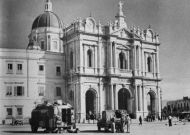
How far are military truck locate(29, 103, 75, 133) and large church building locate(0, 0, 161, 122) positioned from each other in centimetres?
1165

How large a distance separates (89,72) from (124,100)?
5.52 metres

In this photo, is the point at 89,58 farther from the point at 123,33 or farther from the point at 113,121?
the point at 113,121

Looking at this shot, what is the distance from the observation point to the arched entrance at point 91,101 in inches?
1337

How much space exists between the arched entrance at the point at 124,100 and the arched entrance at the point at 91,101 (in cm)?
283

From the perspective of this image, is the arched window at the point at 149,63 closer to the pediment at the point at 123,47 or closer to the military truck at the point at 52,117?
the pediment at the point at 123,47

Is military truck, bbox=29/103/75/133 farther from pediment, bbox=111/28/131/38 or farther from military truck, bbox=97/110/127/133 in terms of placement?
pediment, bbox=111/28/131/38

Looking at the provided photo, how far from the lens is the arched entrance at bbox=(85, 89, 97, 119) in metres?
34.0

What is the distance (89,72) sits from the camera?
109ft

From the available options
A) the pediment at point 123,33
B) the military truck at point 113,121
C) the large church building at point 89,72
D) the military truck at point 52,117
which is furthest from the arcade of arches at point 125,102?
the military truck at point 52,117

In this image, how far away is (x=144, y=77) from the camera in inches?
1451

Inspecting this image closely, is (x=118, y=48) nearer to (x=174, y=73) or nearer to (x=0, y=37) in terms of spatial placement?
(x=174, y=73)

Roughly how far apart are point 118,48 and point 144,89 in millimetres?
4807

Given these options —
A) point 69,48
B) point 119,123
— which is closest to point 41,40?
point 69,48

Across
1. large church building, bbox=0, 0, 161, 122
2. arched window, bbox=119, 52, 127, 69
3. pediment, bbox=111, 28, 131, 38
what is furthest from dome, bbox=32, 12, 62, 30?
arched window, bbox=119, 52, 127, 69
